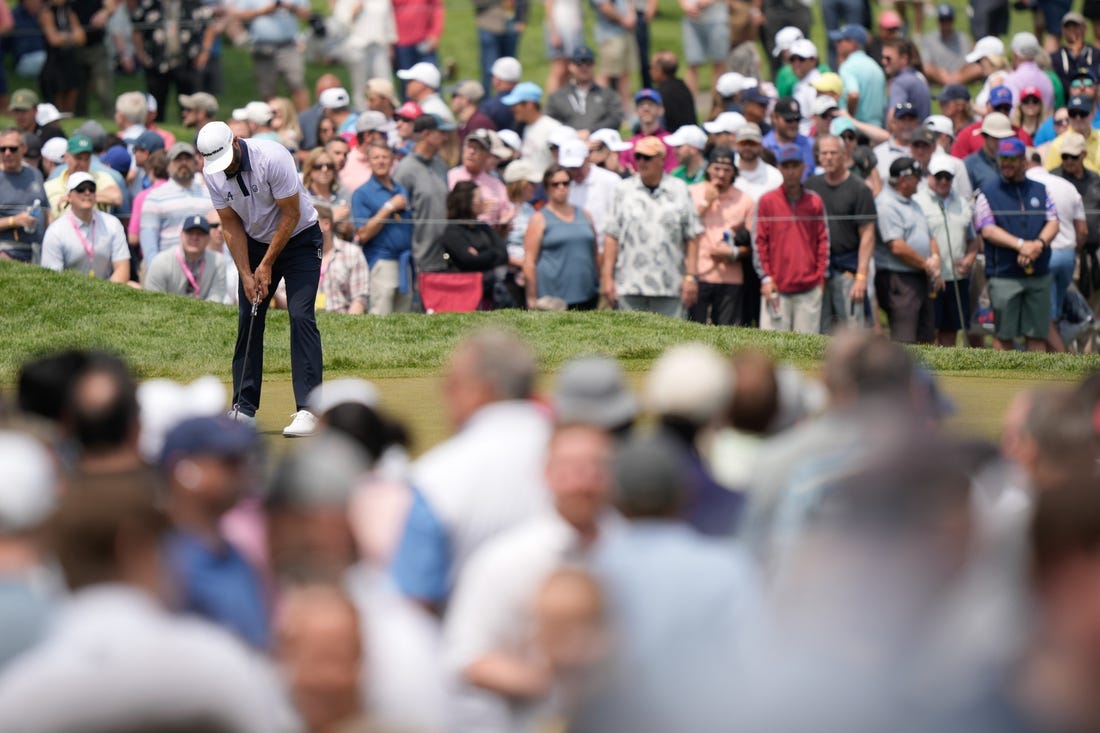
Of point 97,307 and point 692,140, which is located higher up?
point 692,140

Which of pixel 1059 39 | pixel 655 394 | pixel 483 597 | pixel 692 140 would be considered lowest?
pixel 483 597

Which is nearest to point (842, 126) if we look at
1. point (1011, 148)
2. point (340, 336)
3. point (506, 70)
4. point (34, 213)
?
point (1011, 148)

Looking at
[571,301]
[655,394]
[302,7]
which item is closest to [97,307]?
[571,301]

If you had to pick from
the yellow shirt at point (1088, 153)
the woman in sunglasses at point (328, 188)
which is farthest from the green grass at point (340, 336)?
the yellow shirt at point (1088, 153)

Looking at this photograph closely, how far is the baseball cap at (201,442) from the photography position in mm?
5125

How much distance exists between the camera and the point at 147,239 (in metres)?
15.8

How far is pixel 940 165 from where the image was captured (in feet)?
51.2

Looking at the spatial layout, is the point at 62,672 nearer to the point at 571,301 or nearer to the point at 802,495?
the point at 802,495

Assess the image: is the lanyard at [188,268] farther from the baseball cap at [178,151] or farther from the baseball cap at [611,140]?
the baseball cap at [611,140]

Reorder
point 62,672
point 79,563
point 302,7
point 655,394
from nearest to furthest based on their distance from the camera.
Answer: point 62,672 → point 79,563 → point 655,394 → point 302,7

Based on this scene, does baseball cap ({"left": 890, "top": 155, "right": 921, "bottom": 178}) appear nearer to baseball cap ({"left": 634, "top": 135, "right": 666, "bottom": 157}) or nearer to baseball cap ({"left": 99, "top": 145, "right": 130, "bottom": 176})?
baseball cap ({"left": 634, "top": 135, "right": 666, "bottom": 157})

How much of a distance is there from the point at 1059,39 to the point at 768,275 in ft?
29.0

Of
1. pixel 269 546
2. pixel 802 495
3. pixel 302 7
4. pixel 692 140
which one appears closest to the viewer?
pixel 269 546

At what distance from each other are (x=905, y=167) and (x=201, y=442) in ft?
35.8
